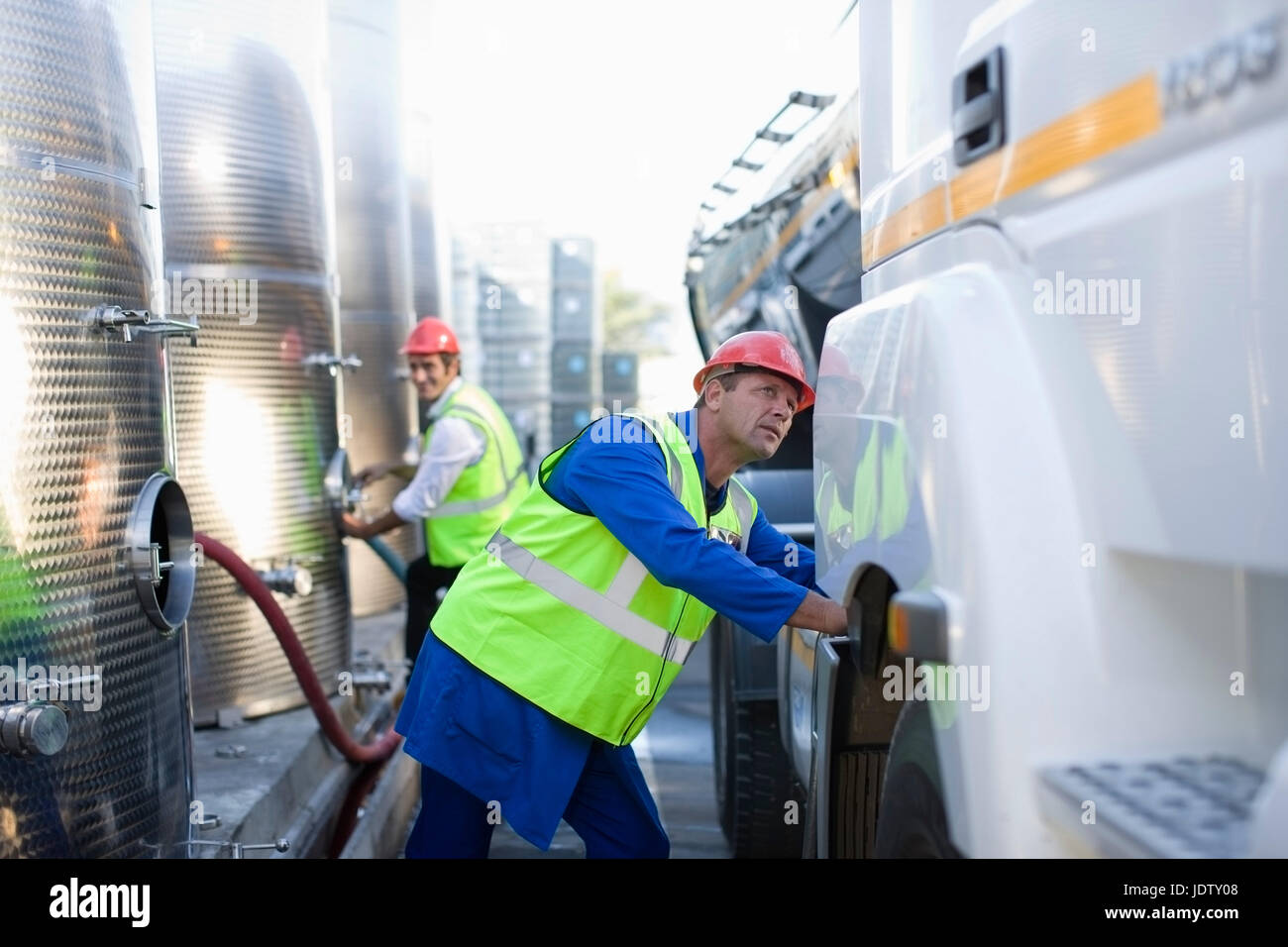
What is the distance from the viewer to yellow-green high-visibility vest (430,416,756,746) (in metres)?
3.23

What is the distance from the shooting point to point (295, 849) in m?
4.90

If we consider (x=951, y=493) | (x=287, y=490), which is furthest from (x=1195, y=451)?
(x=287, y=490)

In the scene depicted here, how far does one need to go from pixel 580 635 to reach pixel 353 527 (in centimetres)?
337

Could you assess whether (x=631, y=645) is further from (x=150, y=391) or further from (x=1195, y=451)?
(x=1195, y=451)

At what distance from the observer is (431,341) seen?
21.3 feet

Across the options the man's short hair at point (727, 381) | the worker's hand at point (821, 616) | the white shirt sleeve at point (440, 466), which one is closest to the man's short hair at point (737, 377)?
the man's short hair at point (727, 381)

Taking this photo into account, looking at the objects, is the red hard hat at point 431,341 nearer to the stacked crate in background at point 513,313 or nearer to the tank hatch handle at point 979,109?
the tank hatch handle at point 979,109

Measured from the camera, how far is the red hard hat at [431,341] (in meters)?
6.49

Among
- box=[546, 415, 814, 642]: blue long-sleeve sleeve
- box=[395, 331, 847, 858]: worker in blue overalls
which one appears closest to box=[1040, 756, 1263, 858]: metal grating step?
box=[546, 415, 814, 642]: blue long-sleeve sleeve

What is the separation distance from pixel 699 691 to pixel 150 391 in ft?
19.4

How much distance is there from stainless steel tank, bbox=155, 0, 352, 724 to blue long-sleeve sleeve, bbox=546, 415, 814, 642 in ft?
9.23

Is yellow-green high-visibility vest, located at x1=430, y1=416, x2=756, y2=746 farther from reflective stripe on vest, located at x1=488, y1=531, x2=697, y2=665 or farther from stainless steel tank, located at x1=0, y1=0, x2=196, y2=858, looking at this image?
→ stainless steel tank, located at x1=0, y1=0, x2=196, y2=858
